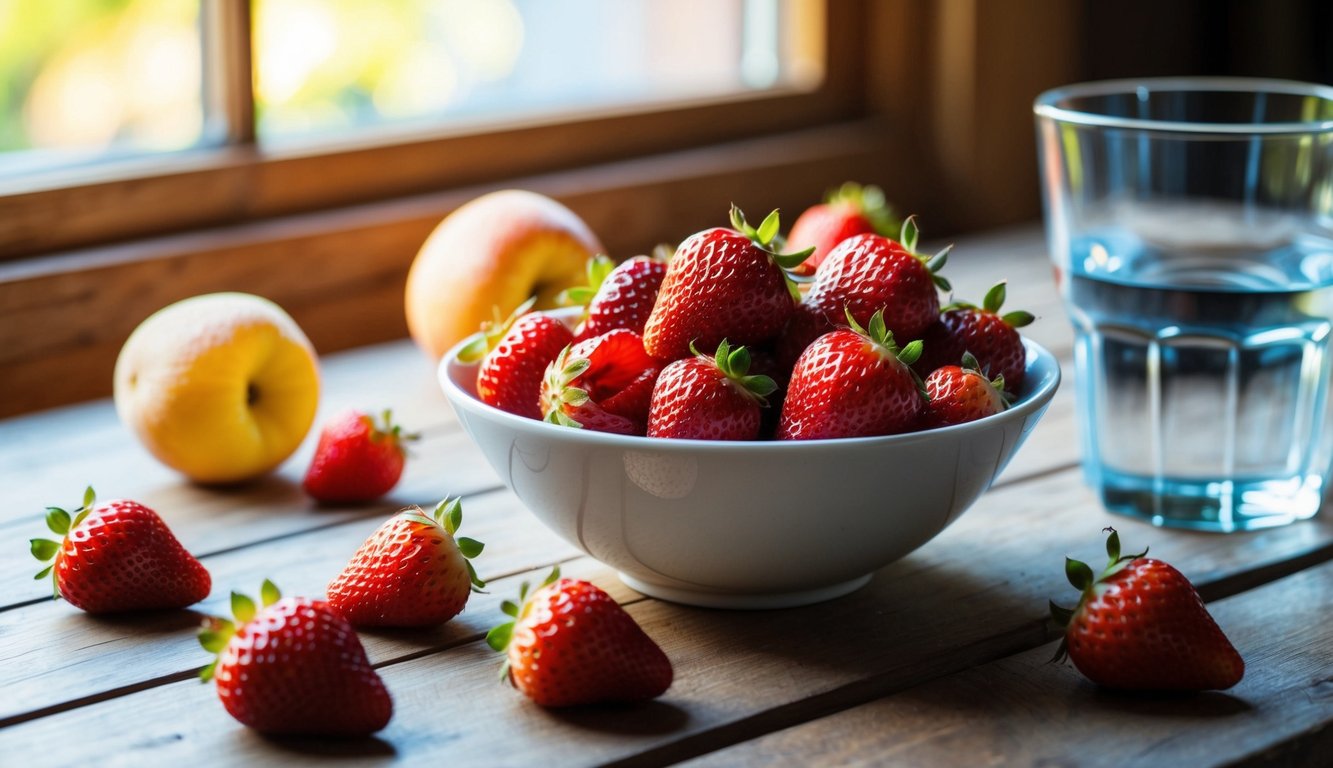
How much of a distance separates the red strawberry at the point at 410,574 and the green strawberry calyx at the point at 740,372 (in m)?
0.14

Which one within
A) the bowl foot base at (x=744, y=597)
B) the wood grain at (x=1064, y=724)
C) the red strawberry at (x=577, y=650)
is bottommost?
the wood grain at (x=1064, y=724)

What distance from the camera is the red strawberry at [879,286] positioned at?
0.72m

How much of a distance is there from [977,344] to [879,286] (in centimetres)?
7

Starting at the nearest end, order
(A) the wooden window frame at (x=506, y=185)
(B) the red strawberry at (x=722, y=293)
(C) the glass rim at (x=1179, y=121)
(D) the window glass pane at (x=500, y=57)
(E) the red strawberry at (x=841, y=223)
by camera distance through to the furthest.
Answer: (B) the red strawberry at (x=722, y=293) < (C) the glass rim at (x=1179, y=121) < (E) the red strawberry at (x=841, y=223) < (A) the wooden window frame at (x=506, y=185) < (D) the window glass pane at (x=500, y=57)

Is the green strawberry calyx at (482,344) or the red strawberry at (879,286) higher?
the red strawberry at (879,286)

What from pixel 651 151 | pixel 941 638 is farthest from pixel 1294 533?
pixel 651 151

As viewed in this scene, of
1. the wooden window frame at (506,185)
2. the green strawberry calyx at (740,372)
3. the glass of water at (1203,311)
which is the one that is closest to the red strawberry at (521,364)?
the green strawberry calyx at (740,372)

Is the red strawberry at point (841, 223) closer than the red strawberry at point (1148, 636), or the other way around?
the red strawberry at point (1148, 636)

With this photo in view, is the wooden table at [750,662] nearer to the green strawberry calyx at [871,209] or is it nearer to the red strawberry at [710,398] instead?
the red strawberry at [710,398]

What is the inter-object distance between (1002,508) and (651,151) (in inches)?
31.4

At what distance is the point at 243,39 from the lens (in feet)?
4.10

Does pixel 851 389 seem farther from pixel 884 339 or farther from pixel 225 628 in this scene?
pixel 225 628

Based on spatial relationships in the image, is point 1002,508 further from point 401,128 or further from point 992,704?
point 401,128

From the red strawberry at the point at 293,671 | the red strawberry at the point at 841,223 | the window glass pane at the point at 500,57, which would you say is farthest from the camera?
the window glass pane at the point at 500,57
